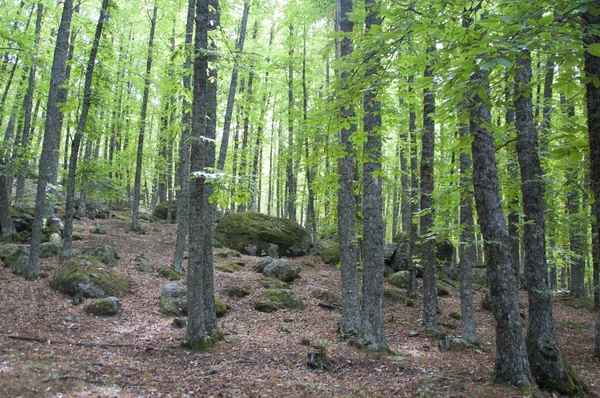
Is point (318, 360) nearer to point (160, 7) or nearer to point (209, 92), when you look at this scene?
point (209, 92)

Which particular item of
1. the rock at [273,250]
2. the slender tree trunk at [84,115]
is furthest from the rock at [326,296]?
the slender tree trunk at [84,115]

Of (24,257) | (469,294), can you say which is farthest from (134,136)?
(469,294)

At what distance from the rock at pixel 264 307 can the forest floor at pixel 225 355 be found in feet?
0.57

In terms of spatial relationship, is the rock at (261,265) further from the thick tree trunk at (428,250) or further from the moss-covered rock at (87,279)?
the thick tree trunk at (428,250)

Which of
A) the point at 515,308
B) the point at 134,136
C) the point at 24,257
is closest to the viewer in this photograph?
the point at 515,308

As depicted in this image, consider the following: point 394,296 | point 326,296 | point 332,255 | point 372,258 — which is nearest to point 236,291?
point 326,296

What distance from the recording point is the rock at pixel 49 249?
11773 millimetres

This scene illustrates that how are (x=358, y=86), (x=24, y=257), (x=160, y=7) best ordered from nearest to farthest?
(x=358, y=86) → (x=24, y=257) → (x=160, y=7)

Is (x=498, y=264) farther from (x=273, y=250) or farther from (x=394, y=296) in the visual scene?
(x=273, y=250)

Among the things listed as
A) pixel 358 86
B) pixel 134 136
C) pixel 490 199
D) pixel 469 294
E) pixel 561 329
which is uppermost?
pixel 134 136

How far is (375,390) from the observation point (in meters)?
5.67

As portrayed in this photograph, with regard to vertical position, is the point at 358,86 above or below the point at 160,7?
below

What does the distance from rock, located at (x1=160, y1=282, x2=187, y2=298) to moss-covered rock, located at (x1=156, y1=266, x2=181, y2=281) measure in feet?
4.88

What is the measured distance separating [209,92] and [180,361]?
6.05 m
